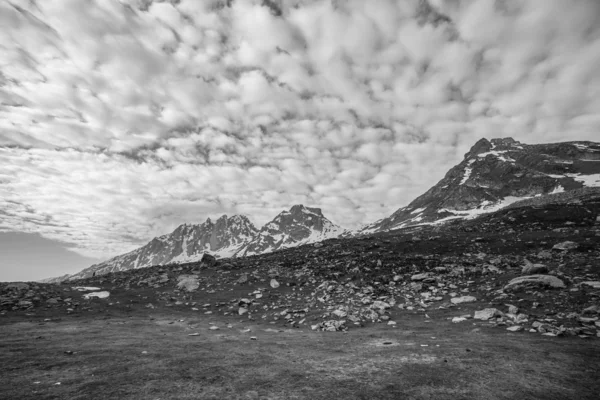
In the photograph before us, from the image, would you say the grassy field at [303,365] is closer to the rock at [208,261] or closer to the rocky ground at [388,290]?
the rocky ground at [388,290]

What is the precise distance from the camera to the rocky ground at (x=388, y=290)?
17547mm

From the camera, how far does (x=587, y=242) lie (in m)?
31.4

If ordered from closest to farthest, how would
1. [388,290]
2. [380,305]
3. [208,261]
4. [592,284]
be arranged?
[592,284] → [380,305] → [388,290] → [208,261]

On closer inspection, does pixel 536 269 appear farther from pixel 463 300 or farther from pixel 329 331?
pixel 329 331

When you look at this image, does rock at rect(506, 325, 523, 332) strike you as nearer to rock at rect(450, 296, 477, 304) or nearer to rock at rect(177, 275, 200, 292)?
rock at rect(450, 296, 477, 304)

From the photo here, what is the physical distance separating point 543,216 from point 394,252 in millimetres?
39350

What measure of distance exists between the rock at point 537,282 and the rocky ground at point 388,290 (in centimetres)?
6

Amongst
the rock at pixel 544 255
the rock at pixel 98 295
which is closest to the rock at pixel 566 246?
the rock at pixel 544 255

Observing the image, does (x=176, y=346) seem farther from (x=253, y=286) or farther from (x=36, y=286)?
(x=36, y=286)

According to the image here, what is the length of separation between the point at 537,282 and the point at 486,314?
20.3 ft

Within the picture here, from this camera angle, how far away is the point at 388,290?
83.5ft

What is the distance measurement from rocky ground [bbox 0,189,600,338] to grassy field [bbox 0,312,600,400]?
339cm

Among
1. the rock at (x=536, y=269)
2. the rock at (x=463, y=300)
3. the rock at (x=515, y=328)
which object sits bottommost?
the rock at (x=515, y=328)

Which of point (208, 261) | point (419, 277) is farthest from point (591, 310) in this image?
point (208, 261)
